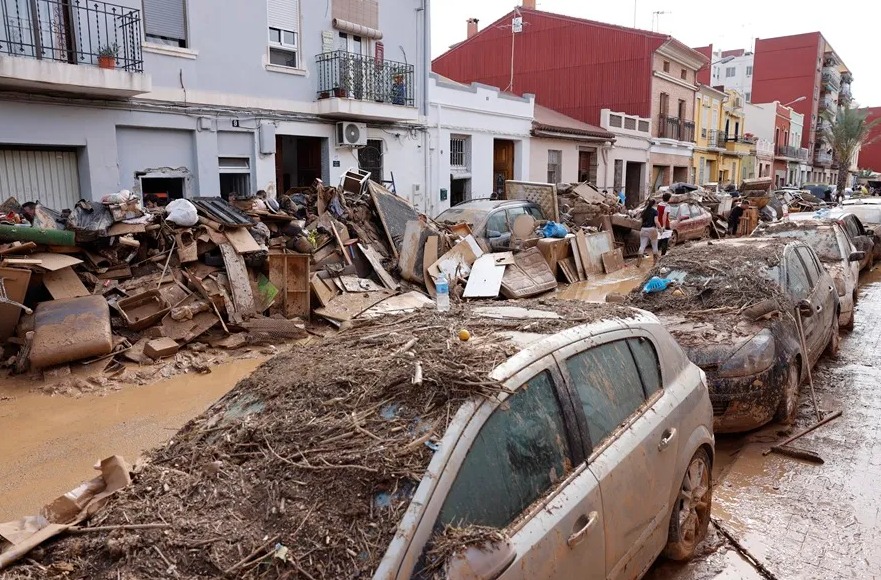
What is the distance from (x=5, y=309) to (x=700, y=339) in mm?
7825

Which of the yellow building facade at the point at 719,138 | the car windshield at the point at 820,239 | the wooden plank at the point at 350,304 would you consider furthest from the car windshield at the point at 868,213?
the yellow building facade at the point at 719,138

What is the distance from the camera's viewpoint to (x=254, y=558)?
7.42ft

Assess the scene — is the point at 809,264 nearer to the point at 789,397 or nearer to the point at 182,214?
the point at 789,397

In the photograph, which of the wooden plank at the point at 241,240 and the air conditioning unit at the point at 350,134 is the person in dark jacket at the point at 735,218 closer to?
the air conditioning unit at the point at 350,134

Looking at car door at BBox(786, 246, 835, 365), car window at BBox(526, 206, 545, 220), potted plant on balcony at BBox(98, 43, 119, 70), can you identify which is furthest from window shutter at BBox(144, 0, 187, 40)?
car door at BBox(786, 246, 835, 365)

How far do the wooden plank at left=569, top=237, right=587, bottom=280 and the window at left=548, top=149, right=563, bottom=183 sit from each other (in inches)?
400

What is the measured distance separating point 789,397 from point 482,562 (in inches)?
194

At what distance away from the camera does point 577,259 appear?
15.1 metres

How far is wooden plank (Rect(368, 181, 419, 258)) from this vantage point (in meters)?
12.6

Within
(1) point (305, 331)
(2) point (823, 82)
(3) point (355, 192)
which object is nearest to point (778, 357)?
(1) point (305, 331)

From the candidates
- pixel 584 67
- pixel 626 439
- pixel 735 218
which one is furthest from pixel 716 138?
pixel 626 439

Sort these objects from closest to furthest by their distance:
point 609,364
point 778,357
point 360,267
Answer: point 609,364 < point 778,357 < point 360,267

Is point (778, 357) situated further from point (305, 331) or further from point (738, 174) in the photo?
point (738, 174)

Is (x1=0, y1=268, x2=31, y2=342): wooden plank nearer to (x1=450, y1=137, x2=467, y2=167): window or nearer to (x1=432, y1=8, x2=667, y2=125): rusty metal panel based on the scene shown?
(x1=450, y1=137, x2=467, y2=167): window
